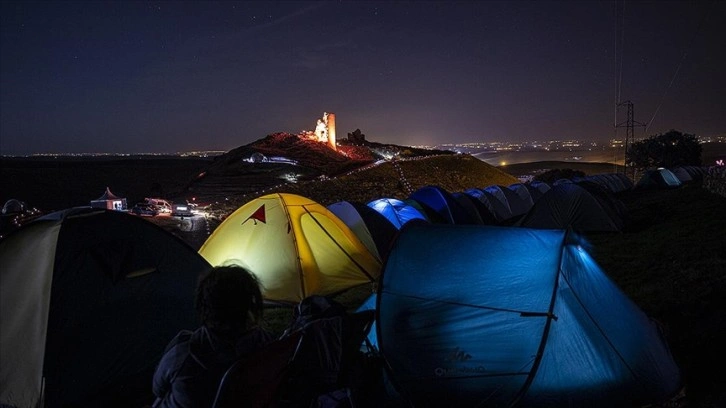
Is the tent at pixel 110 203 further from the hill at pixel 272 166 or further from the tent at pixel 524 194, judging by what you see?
the tent at pixel 524 194

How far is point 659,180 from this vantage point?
33.7 m

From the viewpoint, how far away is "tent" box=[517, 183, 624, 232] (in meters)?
14.8

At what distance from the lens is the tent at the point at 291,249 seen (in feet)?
27.0

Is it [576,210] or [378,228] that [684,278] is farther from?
[576,210]

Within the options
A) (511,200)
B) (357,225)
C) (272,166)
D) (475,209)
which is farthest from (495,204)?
(272,166)

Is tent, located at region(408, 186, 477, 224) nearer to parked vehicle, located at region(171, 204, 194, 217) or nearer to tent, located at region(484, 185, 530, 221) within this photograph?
tent, located at region(484, 185, 530, 221)

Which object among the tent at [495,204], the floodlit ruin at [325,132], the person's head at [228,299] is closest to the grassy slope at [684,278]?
the person's head at [228,299]

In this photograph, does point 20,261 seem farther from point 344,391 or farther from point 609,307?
point 609,307

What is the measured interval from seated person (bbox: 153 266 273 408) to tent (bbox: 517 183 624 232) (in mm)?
13286

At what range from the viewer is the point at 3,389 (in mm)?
4590

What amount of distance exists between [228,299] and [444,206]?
536 inches

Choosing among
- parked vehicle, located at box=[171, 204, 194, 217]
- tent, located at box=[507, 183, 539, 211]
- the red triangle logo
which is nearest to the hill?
parked vehicle, located at box=[171, 204, 194, 217]

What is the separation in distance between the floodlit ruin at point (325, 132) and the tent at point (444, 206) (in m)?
58.6

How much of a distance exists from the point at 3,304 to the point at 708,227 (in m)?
16.9
